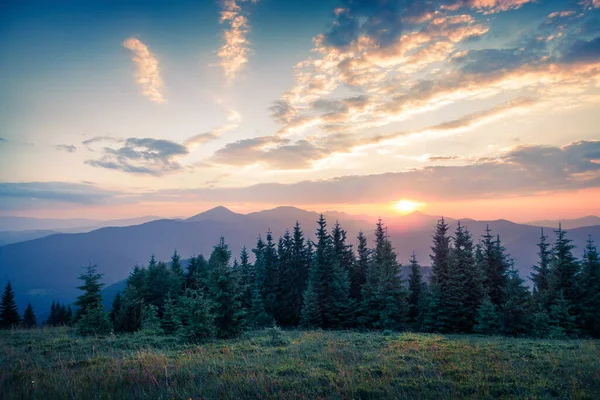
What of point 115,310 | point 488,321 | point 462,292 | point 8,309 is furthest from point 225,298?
point 8,309

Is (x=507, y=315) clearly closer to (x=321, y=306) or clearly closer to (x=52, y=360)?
(x=321, y=306)

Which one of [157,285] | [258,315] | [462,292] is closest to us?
[462,292]

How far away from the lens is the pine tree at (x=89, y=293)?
19.8m

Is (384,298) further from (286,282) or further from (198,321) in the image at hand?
(198,321)

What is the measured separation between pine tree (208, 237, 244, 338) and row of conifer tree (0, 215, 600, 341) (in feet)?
0.19

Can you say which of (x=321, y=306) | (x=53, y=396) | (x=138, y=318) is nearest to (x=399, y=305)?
(x=321, y=306)

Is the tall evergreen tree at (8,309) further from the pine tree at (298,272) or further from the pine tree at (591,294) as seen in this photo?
the pine tree at (591,294)

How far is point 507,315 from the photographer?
23094 millimetres

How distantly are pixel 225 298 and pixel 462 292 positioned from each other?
77.6 ft

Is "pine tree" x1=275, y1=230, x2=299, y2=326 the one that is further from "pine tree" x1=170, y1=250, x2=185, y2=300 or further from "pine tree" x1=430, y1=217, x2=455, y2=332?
"pine tree" x1=430, y1=217, x2=455, y2=332

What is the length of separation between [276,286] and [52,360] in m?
35.1

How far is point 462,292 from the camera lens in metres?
28.8

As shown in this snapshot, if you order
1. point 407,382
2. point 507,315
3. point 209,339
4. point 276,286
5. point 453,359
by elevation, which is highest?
point 407,382

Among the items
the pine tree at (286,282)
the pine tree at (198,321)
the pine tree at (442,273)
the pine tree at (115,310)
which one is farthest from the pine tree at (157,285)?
the pine tree at (442,273)
